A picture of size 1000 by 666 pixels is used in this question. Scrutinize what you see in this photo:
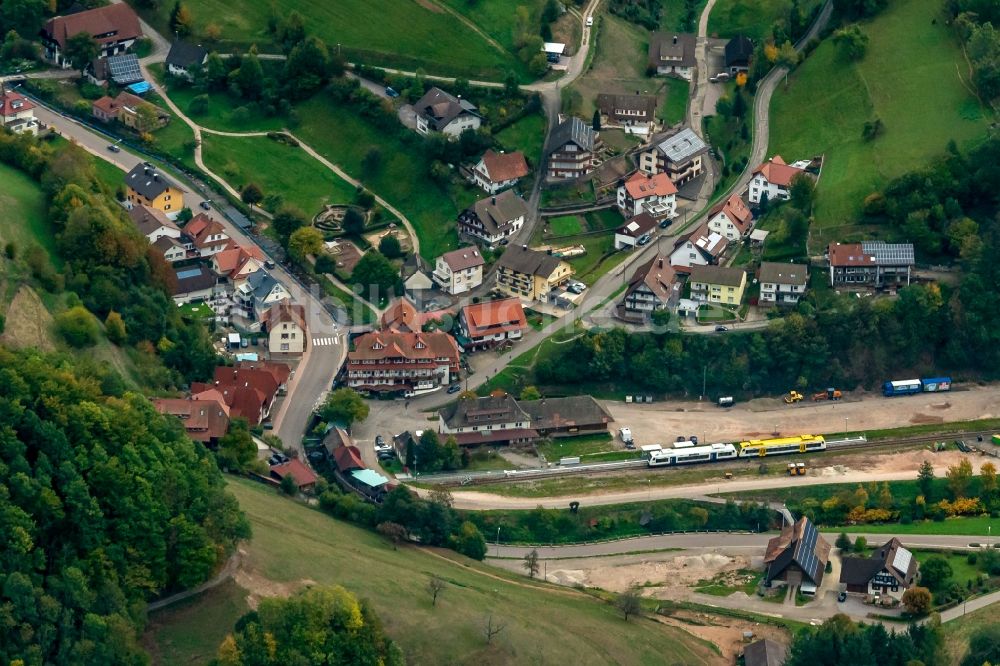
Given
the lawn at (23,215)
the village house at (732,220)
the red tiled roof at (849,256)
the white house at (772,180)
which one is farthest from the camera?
the white house at (772,180)

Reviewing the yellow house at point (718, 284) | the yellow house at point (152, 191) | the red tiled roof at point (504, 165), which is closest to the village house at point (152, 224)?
the yellow house at point (152, 191)

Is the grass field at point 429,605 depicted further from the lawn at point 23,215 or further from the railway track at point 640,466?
the lawn at point 23,215

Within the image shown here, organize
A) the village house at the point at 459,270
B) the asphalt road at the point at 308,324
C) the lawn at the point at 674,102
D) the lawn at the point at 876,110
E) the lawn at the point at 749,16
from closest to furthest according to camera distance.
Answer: the asphalt road at the point at 308,324 → the village house at the point at 459,270 → the lawn at the point at 876,110 → the lawn at the point at 674,102 → the lawn at the point at 749,16

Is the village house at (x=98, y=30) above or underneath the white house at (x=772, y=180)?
above

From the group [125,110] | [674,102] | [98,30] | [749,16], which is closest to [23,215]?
[125,110]

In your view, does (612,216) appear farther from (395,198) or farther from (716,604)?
(716,604)

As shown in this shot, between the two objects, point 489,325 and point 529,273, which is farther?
point 529,273

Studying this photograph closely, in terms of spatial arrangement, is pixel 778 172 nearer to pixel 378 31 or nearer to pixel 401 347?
pixel 401 347
